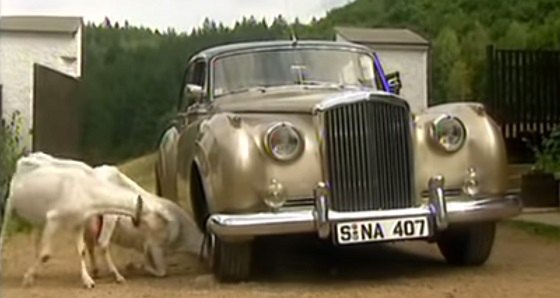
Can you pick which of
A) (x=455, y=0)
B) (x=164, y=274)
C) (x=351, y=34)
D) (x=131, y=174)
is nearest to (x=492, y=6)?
(x=455, y=0)

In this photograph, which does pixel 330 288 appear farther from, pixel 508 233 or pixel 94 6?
pixel 508 233

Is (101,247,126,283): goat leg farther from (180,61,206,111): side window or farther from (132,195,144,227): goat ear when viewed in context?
(180,61,206,111): side window

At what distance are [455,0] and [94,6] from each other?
19.3 feet

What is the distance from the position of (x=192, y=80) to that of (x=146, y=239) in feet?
4.30

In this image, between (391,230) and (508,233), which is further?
(508,233)

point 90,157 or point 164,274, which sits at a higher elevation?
point 90,157

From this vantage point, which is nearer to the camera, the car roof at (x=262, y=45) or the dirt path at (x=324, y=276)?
the dirt path at (x=324, y=276)

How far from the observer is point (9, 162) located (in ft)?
19.3

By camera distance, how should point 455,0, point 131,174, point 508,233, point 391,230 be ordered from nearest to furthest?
1. point 391,230
2. point 131,174
3. point 508,233
4. point 455,0

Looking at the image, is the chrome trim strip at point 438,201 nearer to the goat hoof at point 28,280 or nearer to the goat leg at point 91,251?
the goat leg at point 91,251

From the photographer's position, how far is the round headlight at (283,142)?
17.3 ft

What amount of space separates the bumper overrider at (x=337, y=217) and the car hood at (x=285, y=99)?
0.48 meters

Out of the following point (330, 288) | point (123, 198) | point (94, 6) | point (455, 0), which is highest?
point (455, 0)

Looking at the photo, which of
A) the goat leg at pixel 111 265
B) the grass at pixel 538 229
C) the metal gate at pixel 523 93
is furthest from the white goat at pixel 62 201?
the metal gate at pixel 523 93
